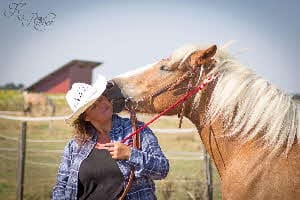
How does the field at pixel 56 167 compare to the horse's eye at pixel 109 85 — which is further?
the field at pixel 56 167

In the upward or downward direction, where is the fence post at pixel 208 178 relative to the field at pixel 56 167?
upward

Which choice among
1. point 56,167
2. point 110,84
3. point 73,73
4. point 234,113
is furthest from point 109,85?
point 73,73

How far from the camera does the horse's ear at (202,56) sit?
190cm

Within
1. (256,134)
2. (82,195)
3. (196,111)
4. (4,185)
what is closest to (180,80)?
(196,111)

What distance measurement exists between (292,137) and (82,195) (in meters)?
0.94

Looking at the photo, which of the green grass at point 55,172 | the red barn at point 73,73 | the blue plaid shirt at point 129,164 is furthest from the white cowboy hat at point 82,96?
the red barn at point 73,73

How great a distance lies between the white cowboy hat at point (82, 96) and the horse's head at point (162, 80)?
0.18 meters

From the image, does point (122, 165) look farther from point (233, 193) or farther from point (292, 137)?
point (292, 137)

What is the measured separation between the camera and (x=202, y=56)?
1948 millimetres

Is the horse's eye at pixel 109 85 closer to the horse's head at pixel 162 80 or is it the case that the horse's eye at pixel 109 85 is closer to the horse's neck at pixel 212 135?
the horse's head at pixel 162 80

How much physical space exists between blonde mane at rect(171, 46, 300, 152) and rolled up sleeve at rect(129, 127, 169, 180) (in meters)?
0.33

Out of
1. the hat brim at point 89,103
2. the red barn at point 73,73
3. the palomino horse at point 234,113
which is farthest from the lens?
the red barn at point 73,73

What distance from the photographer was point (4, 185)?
5.80 metres

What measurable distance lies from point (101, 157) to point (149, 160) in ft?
0.71
